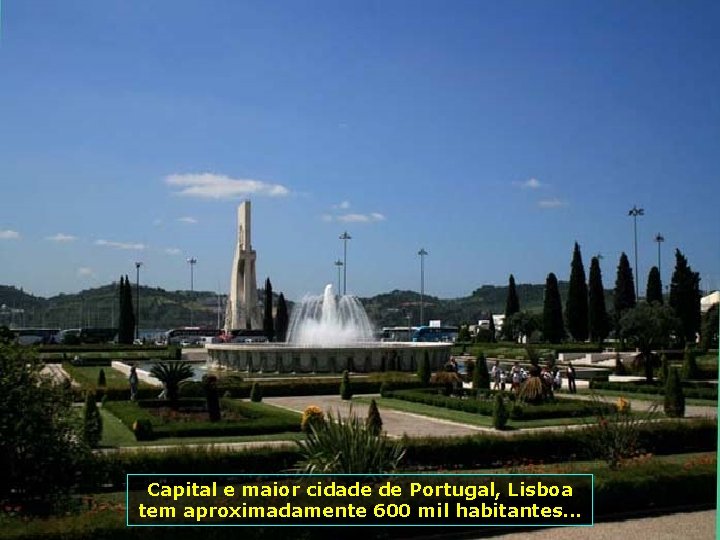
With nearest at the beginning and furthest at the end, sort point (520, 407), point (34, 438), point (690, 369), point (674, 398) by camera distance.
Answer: point (34, 438)
point (520, 407)
point (674, 398)
point (690, 369)

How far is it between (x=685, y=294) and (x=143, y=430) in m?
48.0

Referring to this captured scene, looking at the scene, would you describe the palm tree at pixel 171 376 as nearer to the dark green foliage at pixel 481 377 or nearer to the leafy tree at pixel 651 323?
the dark green foliage at pixel 481 377

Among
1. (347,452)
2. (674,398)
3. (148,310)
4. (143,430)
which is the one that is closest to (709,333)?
(674,398)

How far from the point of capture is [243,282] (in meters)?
68.5

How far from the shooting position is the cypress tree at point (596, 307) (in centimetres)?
5788

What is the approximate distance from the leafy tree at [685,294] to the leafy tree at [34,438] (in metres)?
53.2

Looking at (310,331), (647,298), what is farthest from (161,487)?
(647,298)

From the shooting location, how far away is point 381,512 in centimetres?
953

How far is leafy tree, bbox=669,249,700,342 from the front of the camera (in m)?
57.1

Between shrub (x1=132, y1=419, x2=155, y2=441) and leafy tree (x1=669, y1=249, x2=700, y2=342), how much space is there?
4706 cm

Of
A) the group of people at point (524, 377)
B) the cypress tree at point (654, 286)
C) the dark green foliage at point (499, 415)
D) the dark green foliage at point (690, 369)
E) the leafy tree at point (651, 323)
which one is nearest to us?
the dark green foliage at point (499, 415)

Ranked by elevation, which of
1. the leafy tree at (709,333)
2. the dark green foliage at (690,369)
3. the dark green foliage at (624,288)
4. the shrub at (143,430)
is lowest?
the shrub at (143,430)

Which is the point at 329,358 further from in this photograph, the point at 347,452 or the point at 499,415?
the point at 347,452

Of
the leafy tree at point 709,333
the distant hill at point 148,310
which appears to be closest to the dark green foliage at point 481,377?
the leafy tree at point 709,333
